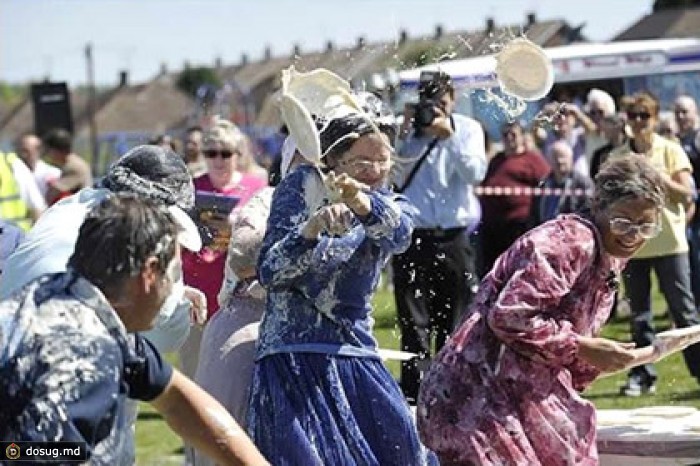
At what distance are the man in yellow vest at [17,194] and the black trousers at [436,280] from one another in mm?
2383

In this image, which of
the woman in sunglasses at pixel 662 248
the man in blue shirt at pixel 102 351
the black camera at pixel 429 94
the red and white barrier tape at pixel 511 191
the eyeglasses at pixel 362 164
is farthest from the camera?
the red and white barrier tape at pixel 511 191

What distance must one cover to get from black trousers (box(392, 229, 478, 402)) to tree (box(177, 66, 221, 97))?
86.9 metres

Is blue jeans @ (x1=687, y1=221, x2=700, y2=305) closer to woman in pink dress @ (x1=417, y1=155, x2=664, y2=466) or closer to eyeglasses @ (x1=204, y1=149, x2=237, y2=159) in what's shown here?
eyeglasses @ (x1=204, y1=149, x2=237, y2=159)

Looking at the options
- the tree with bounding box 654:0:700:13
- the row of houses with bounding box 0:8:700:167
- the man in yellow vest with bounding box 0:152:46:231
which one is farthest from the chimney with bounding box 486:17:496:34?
the tree with bounding box 654:0:700:13

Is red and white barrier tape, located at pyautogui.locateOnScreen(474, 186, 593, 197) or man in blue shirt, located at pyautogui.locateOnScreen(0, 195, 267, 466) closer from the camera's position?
man in blue shirt, located at pyautogui.locateOnScreen(0, 195, 267, 466)

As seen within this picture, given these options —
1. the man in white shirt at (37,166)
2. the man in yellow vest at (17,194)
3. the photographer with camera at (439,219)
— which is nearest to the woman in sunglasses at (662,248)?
the photographer with camera at (439,219)

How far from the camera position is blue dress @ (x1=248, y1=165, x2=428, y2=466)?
4.93m

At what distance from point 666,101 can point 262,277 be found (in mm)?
12776

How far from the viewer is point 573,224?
4.72 meters

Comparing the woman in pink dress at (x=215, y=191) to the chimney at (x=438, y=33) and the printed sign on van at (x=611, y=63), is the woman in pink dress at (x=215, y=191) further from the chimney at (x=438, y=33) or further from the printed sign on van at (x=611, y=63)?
the printed sign on van at (x=611, y=63)

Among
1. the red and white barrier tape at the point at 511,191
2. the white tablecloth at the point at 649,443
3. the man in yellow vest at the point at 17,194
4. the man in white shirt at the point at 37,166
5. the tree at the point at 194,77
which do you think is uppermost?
the man in yellow vest at the point at 17,194

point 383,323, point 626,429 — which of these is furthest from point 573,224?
point 383,323

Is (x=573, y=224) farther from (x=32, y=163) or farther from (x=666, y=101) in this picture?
(x=666, y=101)

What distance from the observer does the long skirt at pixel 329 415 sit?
16.2ft
